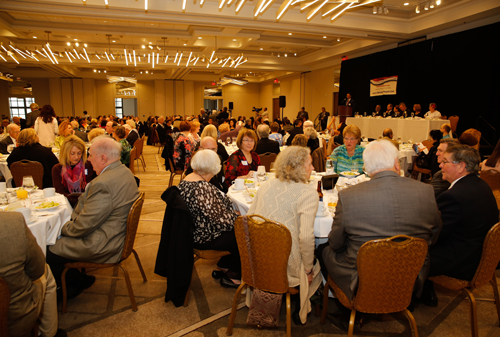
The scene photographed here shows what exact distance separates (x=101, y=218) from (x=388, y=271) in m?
1.98

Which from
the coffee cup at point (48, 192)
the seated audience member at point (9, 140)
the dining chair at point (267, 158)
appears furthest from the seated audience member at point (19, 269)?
the seated audience member at point (9, 140)

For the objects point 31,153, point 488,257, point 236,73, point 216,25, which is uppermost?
point 236,73

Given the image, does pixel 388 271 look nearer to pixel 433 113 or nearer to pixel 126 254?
pixel 126 254

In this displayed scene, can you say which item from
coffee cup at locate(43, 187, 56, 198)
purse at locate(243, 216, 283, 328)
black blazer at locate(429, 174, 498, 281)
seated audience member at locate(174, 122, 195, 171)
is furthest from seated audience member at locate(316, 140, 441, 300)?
seated audience member at locate(174, 122, 195, 171)

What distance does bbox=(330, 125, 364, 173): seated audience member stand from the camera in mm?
4215

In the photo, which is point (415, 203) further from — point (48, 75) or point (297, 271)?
point (48, 75)

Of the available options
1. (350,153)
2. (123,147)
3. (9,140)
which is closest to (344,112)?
(350,153)

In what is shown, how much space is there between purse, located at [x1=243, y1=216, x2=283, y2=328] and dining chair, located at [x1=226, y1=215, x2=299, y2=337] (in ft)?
0.22

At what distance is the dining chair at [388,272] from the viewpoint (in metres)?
1.77

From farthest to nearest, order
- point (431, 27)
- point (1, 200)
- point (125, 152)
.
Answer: point (431, 27) → point (125, 152) → point (1, 200)

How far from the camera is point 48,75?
21.4 meters

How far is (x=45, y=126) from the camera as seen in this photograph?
7.42 meters

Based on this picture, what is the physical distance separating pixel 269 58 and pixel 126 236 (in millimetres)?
16123

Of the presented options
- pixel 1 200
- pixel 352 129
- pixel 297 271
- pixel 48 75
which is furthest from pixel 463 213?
pixel 48 75
